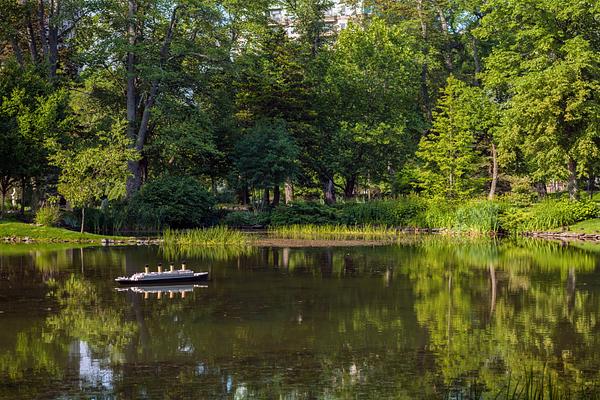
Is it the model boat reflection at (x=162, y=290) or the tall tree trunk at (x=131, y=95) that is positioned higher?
the tall tree trunk at (x=131, y=95)

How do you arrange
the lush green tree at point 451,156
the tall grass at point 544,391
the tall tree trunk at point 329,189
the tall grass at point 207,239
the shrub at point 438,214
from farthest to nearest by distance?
the tall tree trunk at point 329,189 → the lush green tree at point 451,156 → the shrub at point 438,214 → the tall grass at point 207,239 → the tall grass at point 544,391

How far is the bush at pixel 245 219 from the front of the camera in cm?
4694

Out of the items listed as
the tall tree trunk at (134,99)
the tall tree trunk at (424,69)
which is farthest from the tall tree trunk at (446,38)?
the tall tree trunk at (134,99)

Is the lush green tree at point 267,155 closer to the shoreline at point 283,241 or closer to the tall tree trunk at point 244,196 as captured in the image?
the tall tree trunk at point 244,196

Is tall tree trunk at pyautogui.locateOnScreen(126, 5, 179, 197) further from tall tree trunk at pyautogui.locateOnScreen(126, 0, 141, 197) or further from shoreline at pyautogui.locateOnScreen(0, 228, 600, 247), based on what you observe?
shoreline at pyautogui.locateOnScreen(0, 228, 600, 247)

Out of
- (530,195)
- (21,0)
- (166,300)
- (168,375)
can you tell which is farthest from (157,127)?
(168,375)

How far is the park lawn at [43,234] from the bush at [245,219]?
11509 millimetres

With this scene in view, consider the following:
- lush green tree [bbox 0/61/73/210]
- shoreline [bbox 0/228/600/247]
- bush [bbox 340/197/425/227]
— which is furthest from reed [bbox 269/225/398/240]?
lush green tree [bbox 0/61/73/210]

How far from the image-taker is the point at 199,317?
1602 centimetres

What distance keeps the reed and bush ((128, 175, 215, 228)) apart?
15.4ft

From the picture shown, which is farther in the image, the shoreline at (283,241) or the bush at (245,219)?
the bush at (245,219)

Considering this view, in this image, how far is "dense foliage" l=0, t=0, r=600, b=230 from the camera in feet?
141

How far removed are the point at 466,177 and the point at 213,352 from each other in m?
39.1

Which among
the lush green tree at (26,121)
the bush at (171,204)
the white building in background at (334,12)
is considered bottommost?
the bush at (171,204)
